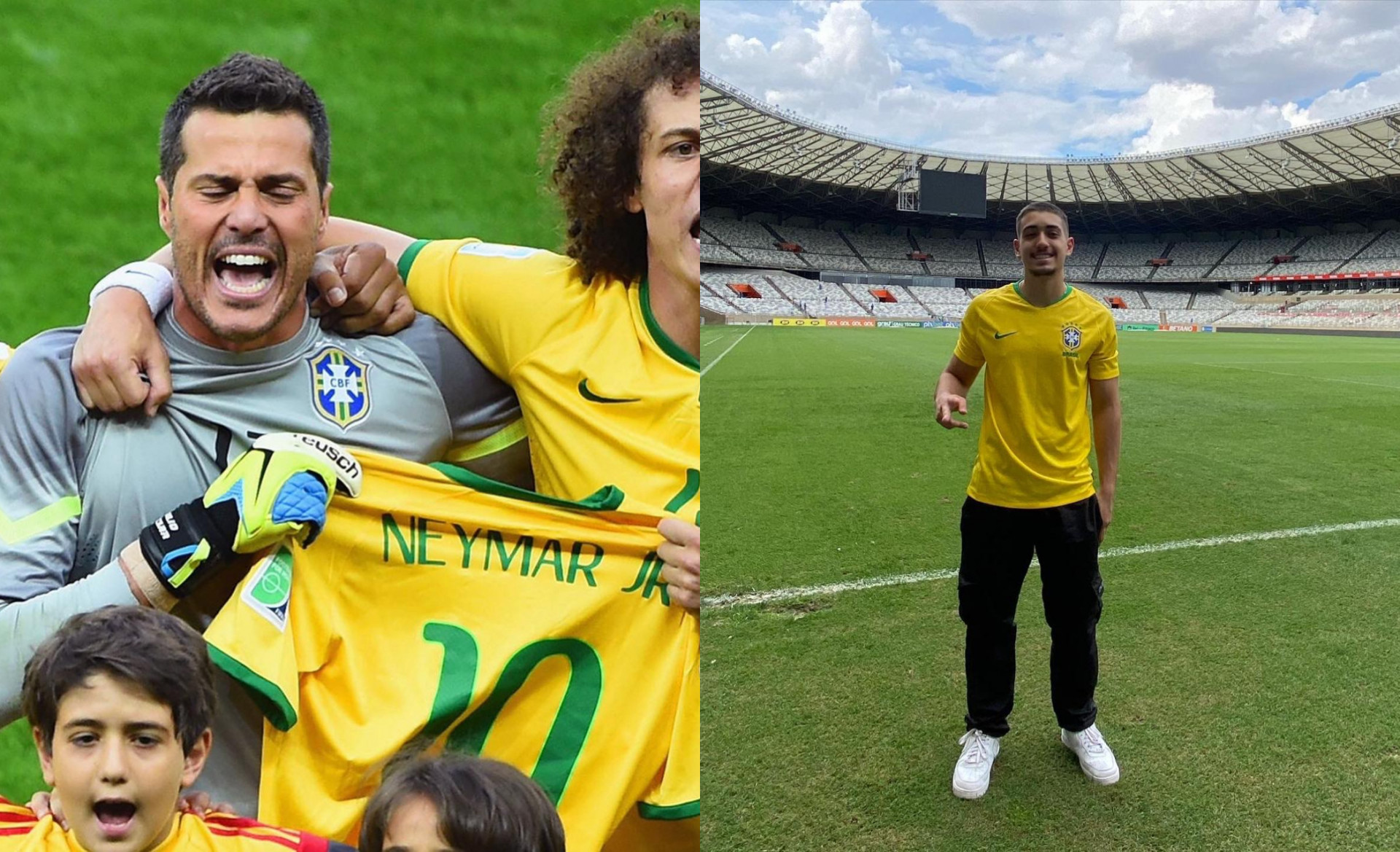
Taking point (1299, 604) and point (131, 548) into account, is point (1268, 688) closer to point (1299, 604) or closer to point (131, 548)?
point (1299, 604)

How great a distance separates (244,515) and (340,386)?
0.15 meters

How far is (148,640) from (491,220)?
53cm

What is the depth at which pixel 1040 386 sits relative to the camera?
1.64 meters

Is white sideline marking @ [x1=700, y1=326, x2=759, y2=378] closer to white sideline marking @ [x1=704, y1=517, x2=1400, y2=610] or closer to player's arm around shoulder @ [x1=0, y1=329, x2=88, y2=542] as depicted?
white sideline marking @ [x1=704, y1=517, x2=1400, y2=610]

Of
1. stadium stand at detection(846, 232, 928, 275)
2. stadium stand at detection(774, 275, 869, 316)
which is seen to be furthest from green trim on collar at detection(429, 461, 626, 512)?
stadium stand at detection(774, 275, 869, 316)

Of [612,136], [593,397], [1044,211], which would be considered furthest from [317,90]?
[1044,211]

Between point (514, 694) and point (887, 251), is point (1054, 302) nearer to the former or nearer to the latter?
point (514, 694)

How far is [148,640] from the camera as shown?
0.79 metres

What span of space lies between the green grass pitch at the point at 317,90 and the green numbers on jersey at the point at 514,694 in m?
0.39

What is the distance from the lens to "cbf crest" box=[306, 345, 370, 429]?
836 mm

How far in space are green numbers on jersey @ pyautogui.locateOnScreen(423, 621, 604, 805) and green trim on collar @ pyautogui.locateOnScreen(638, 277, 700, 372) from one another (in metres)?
0.33

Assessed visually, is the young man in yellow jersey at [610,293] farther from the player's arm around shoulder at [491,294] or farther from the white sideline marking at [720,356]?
the white sideline marking at [720,356]

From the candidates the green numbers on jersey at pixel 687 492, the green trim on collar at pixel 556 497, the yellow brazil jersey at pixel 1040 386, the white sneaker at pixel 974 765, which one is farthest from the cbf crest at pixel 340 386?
the white sneaker at pixel 974 765

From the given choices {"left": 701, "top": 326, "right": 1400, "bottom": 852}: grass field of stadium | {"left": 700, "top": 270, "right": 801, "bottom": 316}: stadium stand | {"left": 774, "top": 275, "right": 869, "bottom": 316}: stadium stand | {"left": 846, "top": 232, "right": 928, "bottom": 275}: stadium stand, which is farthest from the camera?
{"left": 774, "top": 275, "right": 869, "bottom": 316}: stadium stand
